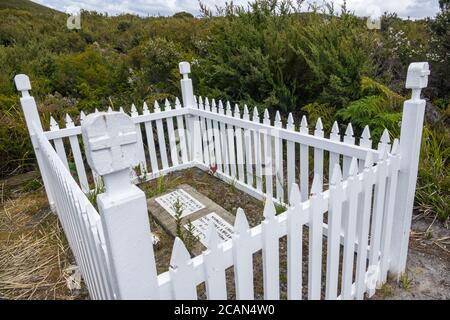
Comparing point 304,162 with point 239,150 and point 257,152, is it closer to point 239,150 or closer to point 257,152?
point 257,152

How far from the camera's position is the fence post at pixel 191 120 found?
4.05m

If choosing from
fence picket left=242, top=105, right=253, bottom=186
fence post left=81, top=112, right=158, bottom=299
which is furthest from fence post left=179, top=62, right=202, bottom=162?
fence post left=81, top=112, right=158, bottom=299

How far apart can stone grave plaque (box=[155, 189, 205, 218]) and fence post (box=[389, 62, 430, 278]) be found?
187 centimetres

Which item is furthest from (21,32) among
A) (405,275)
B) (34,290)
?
(405,275)

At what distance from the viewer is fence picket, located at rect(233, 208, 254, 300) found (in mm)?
1234

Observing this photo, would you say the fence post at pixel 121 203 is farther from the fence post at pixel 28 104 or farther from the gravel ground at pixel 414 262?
the fence post at pixel 28 104

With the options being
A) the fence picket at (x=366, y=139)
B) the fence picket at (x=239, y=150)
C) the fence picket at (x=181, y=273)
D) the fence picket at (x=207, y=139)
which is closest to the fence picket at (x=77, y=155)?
the fence picket at (x=207, y=139)

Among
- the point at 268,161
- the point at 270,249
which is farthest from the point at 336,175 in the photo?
the point at 268,161

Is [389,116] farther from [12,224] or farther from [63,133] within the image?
[12,224]

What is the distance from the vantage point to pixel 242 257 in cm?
129

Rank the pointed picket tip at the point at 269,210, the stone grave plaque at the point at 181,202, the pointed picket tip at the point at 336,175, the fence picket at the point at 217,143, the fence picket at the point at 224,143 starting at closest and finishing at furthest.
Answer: the pointed picket tip at the point at 269,210 → the pointed picket tip at the point at 336,175 → the stone grave plaque at the point at 181,202 → the fence picket at the point at 224,143 → the fence picket at the point at 217,143

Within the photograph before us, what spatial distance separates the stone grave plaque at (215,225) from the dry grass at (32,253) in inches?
41.2

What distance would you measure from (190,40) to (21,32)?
23.1 feet

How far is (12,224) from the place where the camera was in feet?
11.1
